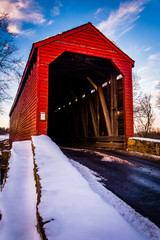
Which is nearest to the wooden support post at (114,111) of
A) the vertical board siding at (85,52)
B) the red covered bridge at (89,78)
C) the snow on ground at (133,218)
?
the red covered bridge at (89,78)

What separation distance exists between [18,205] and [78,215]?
1.29 m

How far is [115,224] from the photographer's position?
57.2 inches

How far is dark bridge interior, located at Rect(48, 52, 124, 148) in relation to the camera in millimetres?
8484

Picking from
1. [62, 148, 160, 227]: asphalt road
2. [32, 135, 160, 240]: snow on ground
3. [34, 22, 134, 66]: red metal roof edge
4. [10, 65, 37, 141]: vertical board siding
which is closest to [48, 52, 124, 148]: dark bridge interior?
[34, 22, 134, 66]: red metal roof edge

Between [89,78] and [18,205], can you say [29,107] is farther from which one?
[18,205]

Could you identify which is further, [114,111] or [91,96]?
[91,96]

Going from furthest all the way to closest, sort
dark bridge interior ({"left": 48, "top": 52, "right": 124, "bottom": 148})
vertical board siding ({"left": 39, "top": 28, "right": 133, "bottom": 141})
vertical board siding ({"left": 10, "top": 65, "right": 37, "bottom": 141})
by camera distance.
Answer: dark bridge interior ({"left": 48, "top": 52, "right": 124, "bottom": 148}), vertical board siding ({"left": 10, "top": 65, "right": 37, "bottom": 141}), vertical board siding ({"left": 39, "top": 28, "right": 133, "bottom": 141})

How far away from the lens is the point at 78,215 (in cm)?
152

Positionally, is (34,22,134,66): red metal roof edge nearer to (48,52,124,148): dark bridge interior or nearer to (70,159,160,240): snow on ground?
(48,52,124,148): dark bridge interior

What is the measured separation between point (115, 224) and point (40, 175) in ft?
4.63

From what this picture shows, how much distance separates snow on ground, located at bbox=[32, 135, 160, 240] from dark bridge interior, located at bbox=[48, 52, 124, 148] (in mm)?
5863

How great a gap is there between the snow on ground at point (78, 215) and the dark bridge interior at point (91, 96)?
5863 millimetres

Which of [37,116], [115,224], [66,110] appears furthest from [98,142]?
[115,224]

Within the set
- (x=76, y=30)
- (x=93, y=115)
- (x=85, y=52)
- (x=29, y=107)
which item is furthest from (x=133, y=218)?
(x=93, y=115)
